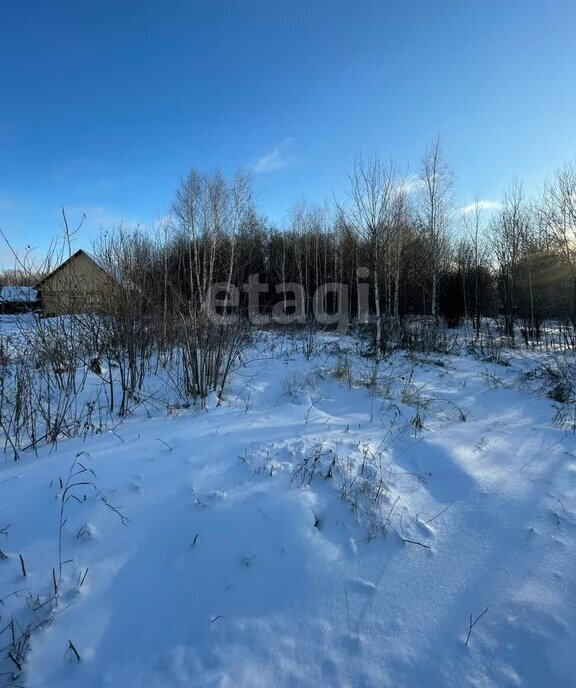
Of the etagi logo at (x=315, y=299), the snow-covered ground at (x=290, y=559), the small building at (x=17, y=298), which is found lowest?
the snow-covered ground at (x=290, y=559)

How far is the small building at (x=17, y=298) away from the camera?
12.6 feet

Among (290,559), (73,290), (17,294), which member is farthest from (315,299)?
(290,559)

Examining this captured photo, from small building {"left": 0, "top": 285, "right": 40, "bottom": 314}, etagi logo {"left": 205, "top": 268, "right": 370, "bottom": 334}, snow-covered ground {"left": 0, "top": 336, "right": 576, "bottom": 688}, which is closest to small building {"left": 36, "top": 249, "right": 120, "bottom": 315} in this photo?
small building {"left": 0, "top": 285, "right": 40, "bottom": 314}

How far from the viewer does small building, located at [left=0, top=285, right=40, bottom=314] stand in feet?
12.6

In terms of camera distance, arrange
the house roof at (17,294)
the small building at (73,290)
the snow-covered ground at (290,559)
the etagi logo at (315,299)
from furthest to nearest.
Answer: the etagi logo at (315,299), the small building at (73,290), the house roof at (17,294), the snow-covered ground at (290,559)

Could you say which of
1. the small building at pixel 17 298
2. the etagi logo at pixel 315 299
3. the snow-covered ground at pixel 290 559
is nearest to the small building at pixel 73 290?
the small building at pixel 17 298

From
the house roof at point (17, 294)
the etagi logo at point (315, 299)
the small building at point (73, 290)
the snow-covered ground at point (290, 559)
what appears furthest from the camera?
the etagi logo at point (315, 299)

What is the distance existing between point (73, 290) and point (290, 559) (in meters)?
4.06

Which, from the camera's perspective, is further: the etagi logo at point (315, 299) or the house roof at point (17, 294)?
the etagi logo at point (315, 299)

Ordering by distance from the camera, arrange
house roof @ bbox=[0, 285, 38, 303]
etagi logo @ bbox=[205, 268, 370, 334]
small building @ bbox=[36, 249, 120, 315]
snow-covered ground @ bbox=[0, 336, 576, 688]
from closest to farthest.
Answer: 1. snow-covered ground @ bbox=[0, 336, 576, 688]
2. house roof @ bbox=[0, 285, 38, 303]
3. small building @ bbox=[36, 249, 120, 315]
4. etagi logo @ bbox=[205, 268, 370, 334]

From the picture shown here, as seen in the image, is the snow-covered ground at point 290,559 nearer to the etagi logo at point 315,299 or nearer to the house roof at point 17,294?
the house roof at point 17,294

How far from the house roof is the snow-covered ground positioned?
1.89 metres

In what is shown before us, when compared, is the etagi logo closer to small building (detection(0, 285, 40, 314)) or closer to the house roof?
small building (detection(0, 285, 40, 314))

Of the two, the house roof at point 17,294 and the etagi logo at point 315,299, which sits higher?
the etagi logo at point 315,299
